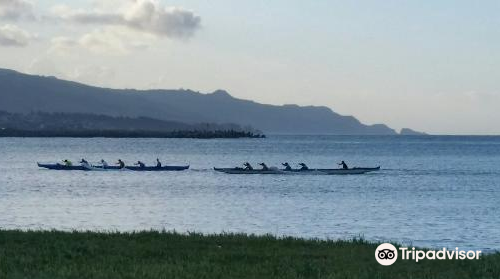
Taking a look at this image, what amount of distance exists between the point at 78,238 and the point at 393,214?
25.8m

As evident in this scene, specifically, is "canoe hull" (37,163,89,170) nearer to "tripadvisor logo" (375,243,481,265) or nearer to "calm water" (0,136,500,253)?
"calm water" (0,136,500,253)

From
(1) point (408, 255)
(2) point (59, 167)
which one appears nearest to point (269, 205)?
(1) point (408, 255)

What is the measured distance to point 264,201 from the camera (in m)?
52.3

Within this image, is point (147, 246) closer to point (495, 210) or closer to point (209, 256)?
point (209, 256)

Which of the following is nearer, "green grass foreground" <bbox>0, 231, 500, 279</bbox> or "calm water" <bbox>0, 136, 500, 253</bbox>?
"green grass foreground" <bbox>0, 231, 500, 279</bbox>

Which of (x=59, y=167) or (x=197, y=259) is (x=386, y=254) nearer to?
(x=197, y=259)

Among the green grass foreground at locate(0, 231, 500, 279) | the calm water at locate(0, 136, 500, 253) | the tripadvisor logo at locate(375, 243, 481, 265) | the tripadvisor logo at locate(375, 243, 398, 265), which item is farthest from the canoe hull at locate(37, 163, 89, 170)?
the tripadvisor logo at locate(375, 243, 398, 265)

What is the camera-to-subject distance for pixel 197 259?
17.9 metres

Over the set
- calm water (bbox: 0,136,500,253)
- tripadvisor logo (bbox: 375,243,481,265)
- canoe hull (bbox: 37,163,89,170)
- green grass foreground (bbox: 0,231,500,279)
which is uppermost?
tripadvisor logo (bbox: 375,243,481,265)

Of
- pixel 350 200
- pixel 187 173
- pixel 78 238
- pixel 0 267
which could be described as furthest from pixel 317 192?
pixel 0 267

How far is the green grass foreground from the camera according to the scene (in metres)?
16.0

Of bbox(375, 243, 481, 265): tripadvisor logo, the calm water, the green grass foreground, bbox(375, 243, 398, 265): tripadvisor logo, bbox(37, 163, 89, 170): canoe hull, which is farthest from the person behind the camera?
bbox(37, 163, 89, 170): canoe hull

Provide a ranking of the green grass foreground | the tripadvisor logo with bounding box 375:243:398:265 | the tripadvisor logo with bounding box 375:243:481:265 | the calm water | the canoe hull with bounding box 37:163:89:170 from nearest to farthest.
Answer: the green grass foreground, the tripadvisor logo with bounding box 375:243:398:265, the tripadvisor logo with bounding box 375:243:481:265, the calm water, the canoe hull with bounding box 37:163:89:170

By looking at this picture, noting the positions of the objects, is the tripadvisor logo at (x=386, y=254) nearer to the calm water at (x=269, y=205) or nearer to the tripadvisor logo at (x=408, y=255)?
the tripadvisor logo at (x=408, y=255)
